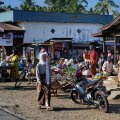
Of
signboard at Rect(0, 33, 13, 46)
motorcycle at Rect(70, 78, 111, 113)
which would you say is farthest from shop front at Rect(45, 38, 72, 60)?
motorcycle at Rect(70, 78, 111, 113)

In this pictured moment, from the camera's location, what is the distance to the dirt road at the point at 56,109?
11096mm

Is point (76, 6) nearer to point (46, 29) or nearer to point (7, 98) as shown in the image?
point (46, 29)

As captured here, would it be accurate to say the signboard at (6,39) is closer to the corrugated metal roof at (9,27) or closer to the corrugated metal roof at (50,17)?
the corrugated metal roof at (9,27)

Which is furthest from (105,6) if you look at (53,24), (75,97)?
(75,97)

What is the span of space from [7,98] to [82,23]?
31.6 meters

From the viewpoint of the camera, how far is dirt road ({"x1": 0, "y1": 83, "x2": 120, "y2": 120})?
36.4 feet

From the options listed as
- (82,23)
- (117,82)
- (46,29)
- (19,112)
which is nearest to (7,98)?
(19,112)

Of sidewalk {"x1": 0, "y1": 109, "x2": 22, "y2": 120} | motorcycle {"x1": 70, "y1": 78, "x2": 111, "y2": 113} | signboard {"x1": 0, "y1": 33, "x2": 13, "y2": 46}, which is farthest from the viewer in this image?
signboard {"x1": 0, "y1": 33, "x2": 13, "y2": 46}

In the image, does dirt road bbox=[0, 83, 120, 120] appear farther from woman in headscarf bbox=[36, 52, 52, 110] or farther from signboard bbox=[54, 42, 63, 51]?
signboard bbox=[54, 42, 63, 51]

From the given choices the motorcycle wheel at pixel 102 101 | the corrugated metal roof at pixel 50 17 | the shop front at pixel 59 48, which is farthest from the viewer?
the corrugated metal roof at pixel 50 17

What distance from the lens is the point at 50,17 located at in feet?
144

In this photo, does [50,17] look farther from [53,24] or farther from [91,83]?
[91,83]

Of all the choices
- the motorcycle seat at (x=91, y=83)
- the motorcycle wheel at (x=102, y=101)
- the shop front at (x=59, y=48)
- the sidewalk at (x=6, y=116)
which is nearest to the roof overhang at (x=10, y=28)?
the shop front at (x=59, y=48)

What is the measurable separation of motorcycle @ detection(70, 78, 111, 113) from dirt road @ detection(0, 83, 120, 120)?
0.20 meters
